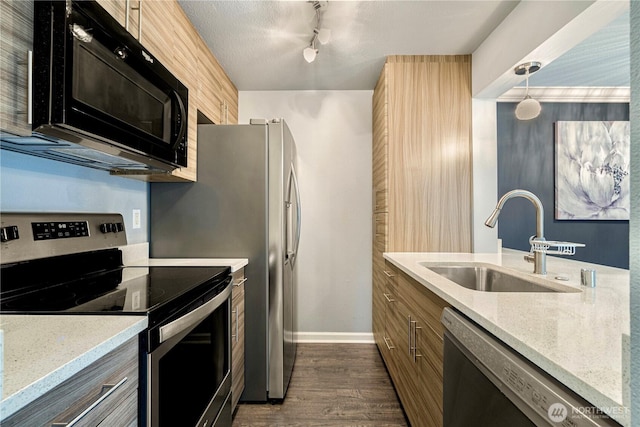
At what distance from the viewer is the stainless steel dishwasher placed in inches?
21.3

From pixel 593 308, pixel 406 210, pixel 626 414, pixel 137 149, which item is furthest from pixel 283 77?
pixel 626 414

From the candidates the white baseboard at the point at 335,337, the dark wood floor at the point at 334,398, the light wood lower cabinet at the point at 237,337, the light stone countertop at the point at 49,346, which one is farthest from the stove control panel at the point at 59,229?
the white baseboard at the point at 335,337

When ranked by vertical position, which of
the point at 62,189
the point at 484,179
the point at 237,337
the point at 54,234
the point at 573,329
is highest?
the point at 484,179

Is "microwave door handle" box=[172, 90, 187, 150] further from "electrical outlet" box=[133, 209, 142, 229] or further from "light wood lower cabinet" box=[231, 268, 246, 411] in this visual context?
"light wood lower cabinet" box=[231, 268, 246, 411]

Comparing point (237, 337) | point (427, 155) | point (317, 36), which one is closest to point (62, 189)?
point (237, 337)

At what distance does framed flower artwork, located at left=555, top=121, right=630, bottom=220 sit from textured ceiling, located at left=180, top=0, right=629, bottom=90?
16.8 inches

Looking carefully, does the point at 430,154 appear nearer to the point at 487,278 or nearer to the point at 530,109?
the point at 530,109

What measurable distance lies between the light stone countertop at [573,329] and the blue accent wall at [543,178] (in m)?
1.70

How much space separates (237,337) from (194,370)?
598mm

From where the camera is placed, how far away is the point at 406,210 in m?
2.34

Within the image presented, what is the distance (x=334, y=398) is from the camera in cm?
197

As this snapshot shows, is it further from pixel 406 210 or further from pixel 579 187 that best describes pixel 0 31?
pixel 579 187

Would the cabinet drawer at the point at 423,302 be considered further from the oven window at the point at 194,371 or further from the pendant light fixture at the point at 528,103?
the pendant light fixture at the point at 528,103

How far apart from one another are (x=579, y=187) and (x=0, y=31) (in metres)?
3.85
